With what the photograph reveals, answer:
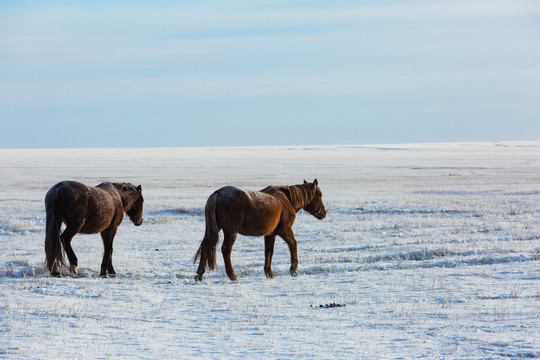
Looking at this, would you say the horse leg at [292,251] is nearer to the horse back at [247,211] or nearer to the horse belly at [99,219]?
the horse back at [247,211]

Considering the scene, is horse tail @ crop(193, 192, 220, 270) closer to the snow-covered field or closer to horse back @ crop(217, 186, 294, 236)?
horse back @ crop(217, 186, 294, 236)

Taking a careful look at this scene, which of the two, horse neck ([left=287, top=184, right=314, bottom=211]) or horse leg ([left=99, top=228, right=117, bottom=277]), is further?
horse neck ([left=287, top=184, right=314, bottom=211])

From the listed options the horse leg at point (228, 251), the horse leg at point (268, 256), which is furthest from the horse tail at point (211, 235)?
the horse leg at point (268, 256)

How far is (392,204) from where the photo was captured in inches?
1063

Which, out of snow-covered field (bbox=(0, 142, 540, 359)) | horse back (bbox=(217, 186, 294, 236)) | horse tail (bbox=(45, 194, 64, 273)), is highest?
horse back (bbox=(217, 186, 294, 236))

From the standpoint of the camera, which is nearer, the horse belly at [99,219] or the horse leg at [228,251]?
the horse leg at [228,251]

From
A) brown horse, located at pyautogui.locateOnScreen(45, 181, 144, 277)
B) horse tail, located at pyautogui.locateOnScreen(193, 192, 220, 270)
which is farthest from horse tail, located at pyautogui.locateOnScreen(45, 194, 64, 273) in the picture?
horse tail, located at pyautogui.locateOnScreen(193, 192, 220, 270)

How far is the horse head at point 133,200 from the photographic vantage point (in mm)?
13047

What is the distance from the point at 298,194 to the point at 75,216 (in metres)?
4.54

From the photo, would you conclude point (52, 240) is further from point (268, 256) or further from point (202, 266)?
point (268, 256)

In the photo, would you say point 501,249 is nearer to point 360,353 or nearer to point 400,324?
point 400,324

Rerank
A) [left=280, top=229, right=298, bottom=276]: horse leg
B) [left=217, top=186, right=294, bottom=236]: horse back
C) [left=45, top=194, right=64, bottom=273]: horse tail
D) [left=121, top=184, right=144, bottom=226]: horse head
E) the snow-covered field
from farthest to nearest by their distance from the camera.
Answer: [left=121, top=184, right=144, bottom=226]: horse head, [left=280, top=229, right=298, bottom=276]: horse leg, [left=217, top=186, right=294, bottom=236]: horse back, [left=45, top=194, right=64, bottom=273]: horse tail, the snow-covered field

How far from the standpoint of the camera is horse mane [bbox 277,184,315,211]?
12877 millimetres

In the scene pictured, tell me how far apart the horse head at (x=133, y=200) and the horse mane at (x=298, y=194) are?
309 centimetres
